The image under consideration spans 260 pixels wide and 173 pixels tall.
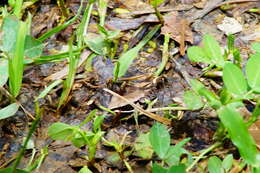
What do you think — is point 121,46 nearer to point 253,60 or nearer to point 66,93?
point 66,93

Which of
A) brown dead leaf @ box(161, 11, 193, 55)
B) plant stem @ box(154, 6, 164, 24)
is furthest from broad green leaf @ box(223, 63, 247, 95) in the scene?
plant stem @ box(154, 6, 164, 24)

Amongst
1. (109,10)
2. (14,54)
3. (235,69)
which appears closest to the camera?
(235,69)

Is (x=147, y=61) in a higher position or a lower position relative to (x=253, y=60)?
lower

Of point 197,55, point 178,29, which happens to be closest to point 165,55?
point 178,29

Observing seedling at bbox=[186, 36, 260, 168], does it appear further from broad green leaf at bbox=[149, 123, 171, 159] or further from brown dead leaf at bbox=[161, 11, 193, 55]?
brown dead leaf at bbox=[161, 11, 193, 55]

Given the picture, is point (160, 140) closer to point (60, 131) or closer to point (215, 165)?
point (215, 165)

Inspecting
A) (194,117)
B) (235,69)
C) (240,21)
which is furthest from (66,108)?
(240,21)
